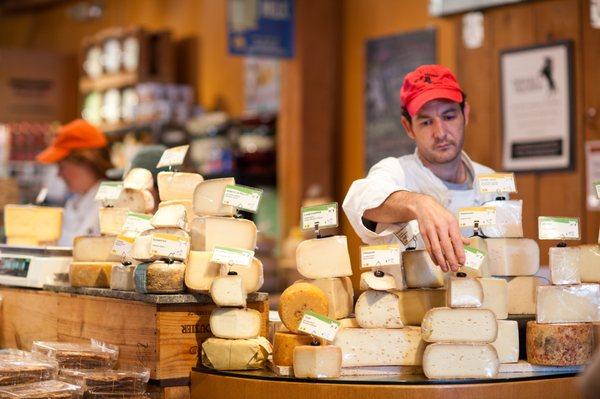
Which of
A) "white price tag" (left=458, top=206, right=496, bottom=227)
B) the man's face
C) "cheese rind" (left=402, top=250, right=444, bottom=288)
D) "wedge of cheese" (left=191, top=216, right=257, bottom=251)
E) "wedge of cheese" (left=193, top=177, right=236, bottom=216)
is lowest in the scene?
"cheese rind" (left=402, top=250, right=444, bottom=288)

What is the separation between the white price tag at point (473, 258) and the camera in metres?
2.94

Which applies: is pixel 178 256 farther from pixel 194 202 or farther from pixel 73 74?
pixel 73 74

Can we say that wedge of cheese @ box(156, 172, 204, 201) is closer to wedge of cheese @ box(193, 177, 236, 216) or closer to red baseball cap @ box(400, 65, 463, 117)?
wedge of cheese @ box(193, 177, 236, 216)

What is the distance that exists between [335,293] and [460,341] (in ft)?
1.39

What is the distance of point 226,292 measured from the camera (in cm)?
298

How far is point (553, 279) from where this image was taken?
2.99m

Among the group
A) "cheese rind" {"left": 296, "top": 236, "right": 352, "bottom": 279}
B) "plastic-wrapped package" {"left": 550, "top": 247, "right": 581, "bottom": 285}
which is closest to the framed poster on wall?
"plastic-wrapped package" {"left": 550, "top": 247, "right": 581, "bottom": 285}

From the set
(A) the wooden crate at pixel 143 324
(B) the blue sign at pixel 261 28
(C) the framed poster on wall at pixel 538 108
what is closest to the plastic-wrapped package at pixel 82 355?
(A) the wooden crate at pixel 143 324

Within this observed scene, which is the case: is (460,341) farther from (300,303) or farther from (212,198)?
(212,198)

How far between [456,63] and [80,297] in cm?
368

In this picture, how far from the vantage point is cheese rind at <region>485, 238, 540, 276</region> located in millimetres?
3129

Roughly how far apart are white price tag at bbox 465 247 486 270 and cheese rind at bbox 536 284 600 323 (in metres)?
0.20

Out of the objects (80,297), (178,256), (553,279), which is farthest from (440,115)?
(80,297)

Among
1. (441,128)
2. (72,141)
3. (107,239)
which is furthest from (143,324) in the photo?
(72,141)
